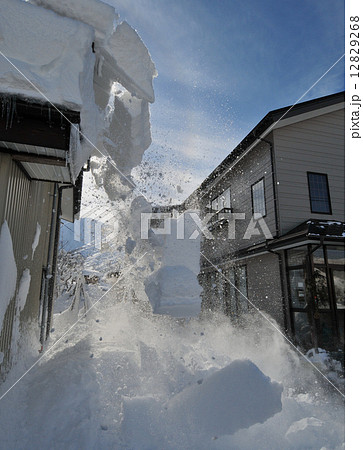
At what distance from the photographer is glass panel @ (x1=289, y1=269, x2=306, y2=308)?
28.8 ft

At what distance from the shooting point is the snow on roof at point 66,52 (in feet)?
10.3

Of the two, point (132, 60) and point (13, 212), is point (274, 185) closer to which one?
point (132, 60)

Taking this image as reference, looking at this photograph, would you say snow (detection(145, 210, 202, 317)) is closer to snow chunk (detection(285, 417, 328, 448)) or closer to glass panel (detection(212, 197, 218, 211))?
snow chunk (detection(285, 417, 328, 448))

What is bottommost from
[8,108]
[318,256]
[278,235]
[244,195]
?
[318,256]

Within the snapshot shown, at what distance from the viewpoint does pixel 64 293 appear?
29.0m

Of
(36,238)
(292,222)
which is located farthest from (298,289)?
(36,238)

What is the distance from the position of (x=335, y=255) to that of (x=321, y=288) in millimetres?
1152

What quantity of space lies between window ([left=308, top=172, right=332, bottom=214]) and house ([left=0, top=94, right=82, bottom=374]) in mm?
8127

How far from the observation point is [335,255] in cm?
885

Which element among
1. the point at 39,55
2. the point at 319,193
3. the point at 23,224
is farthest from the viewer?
the point at 319,193
